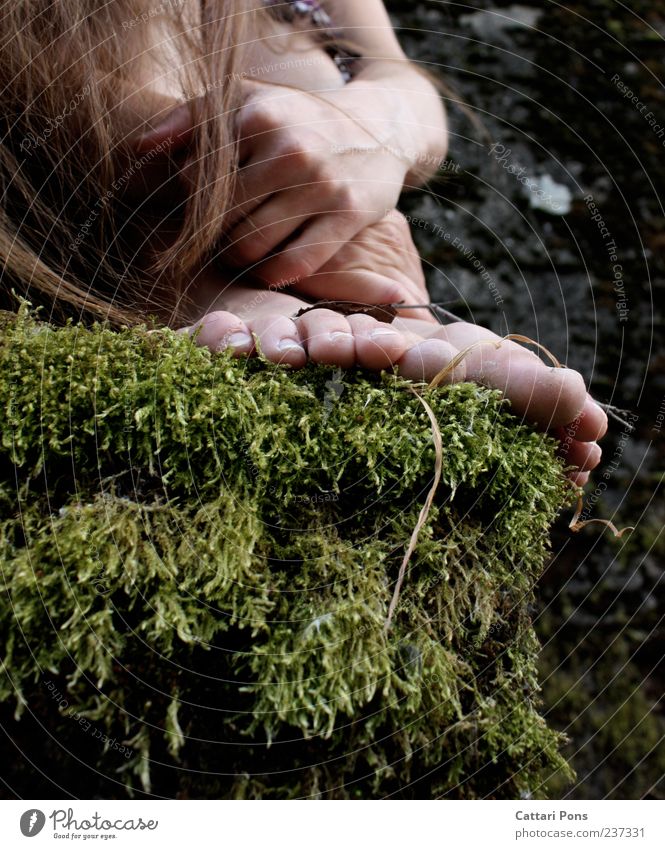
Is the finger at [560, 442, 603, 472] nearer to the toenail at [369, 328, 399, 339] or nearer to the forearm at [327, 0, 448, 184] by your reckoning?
the toenail at [369, 328, 399, 339]

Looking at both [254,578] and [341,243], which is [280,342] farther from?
[341,243]

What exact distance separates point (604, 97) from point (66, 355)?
6.89ft

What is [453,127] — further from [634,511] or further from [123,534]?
[123,534]

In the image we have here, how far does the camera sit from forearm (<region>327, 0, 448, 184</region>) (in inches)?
55.1

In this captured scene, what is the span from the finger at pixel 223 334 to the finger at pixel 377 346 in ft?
0.46

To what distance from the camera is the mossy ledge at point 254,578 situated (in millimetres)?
631

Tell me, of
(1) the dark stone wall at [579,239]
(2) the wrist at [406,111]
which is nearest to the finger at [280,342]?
(2) the wrist at [406,111]

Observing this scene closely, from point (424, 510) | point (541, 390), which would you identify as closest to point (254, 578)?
point (424, 510)

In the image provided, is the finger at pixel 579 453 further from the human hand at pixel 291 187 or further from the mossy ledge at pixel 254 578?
the human hand at pixel 291 187

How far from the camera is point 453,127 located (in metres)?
2.09

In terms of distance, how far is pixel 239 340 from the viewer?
81 cm

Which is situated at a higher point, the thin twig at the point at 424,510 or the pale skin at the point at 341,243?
the pale skin at the point at 341,243

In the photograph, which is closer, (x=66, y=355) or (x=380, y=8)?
(x=66, y=355)

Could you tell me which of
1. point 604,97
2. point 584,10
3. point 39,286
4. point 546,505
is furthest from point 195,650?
point 584,10
